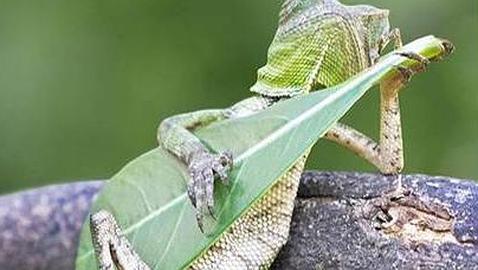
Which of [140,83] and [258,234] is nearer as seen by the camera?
[258,234]

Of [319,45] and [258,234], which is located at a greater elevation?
[319,45]

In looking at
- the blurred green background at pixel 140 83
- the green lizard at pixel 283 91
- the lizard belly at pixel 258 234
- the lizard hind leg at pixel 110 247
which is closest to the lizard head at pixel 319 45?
the green lizard at pixel 283 91

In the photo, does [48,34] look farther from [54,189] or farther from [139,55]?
[54,189]

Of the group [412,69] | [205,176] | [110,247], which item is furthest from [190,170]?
[412,69]

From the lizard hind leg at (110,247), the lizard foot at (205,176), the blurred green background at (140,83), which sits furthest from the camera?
the blurred green background at (140,83)

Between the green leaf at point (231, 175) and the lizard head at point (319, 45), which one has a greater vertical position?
the lizard head at point (319, 45)

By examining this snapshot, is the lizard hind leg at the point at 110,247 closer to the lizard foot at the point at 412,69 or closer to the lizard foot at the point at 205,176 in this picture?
the lizard foot at the point at 205,176

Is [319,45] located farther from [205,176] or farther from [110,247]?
[110,247]
